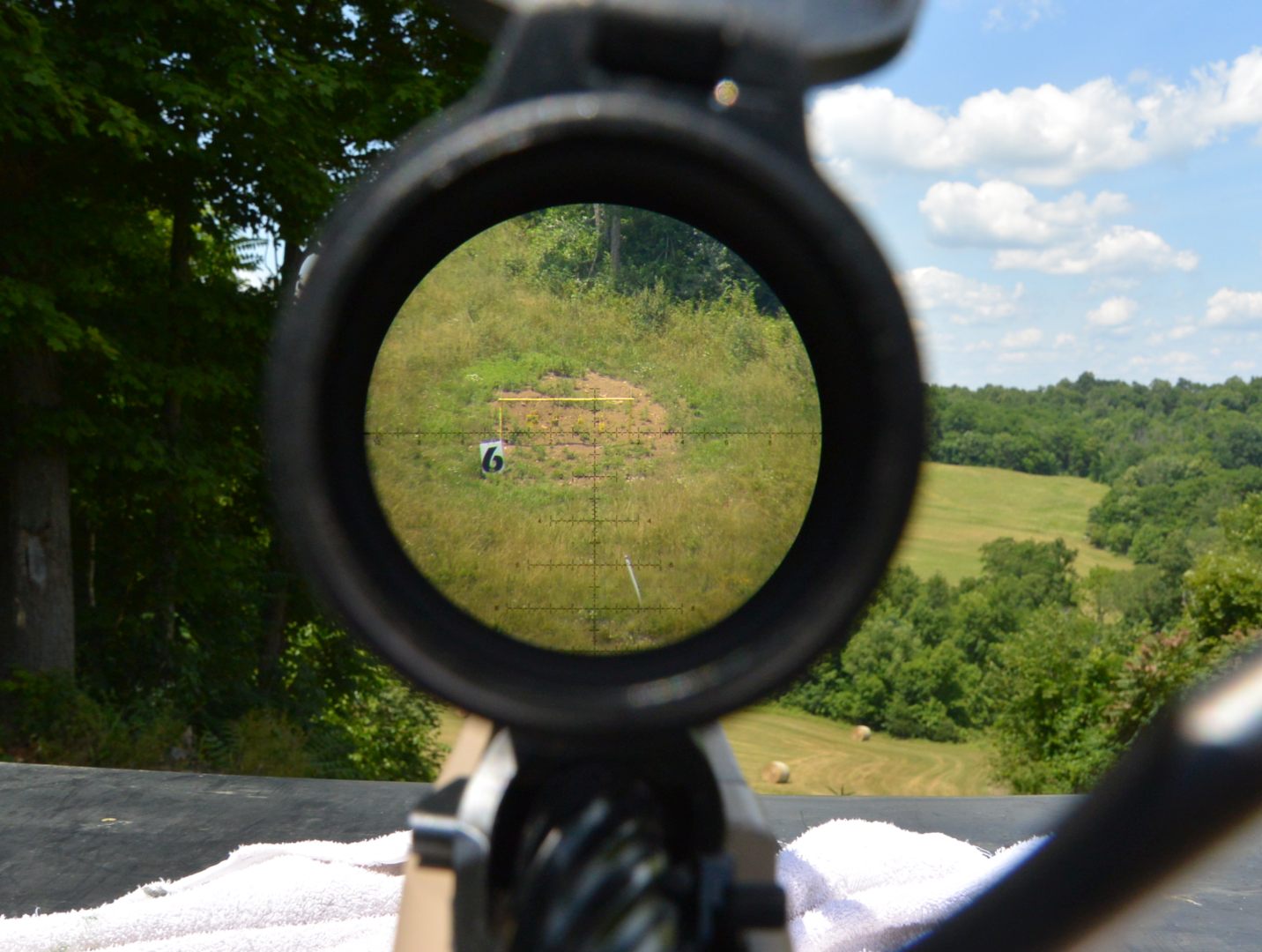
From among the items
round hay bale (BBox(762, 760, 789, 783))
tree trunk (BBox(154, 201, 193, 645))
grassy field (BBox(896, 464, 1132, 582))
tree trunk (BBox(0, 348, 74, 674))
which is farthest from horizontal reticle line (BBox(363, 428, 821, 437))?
grassy field (BBox(896, 464, 1132, 582))

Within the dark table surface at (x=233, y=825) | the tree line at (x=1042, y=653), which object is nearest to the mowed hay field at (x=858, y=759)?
the tree line at (x=1042, y=653)

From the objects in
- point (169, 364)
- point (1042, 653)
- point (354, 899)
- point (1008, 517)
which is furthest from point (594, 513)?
point (1008, 517)

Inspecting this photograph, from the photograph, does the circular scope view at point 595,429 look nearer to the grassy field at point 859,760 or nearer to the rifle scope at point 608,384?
the rifle scope at point 608,384

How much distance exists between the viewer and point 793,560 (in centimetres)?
81

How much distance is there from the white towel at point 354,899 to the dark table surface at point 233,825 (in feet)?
Result: 0.58

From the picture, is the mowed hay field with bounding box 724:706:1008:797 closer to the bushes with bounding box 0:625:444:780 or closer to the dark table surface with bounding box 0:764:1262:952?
the bushes with bounding box 0:625:444:780

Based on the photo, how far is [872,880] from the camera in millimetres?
2162

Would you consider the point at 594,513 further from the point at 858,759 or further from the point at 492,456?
the point at 858,759

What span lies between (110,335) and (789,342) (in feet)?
25.3

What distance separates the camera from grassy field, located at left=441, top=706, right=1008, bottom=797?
3578 centimetres

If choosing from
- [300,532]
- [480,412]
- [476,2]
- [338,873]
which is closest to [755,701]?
[300,532]

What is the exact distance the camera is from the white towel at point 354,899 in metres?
1.94

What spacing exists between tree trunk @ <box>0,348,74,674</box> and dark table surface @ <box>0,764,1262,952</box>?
5.44m

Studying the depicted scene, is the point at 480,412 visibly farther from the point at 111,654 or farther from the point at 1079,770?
the point at 1079,770
